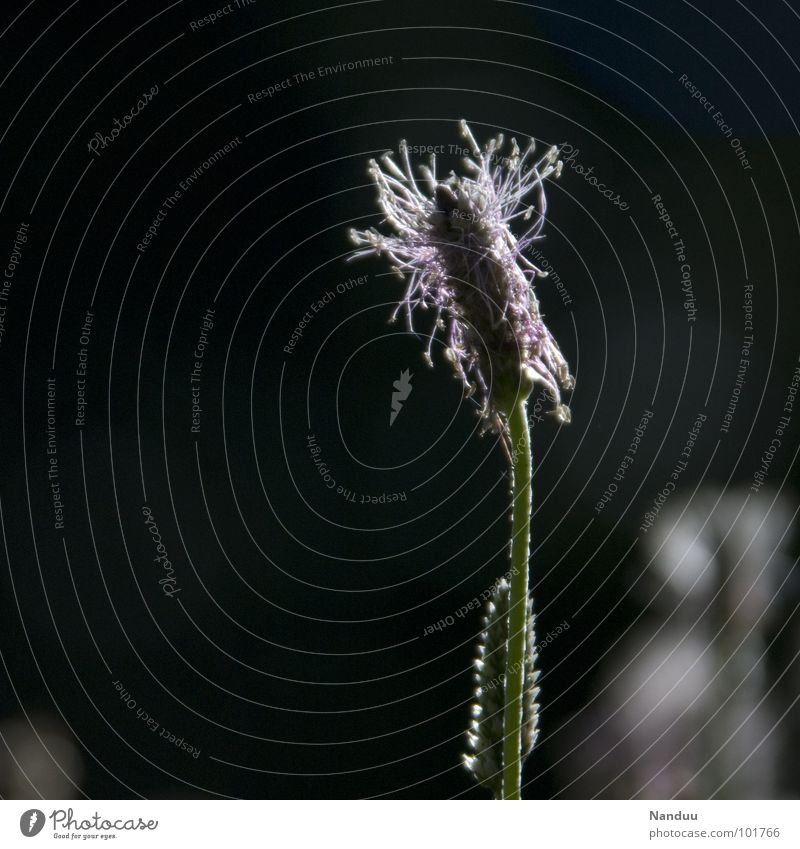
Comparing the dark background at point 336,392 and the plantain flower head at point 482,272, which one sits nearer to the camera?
the plantain flower head at point 482,272

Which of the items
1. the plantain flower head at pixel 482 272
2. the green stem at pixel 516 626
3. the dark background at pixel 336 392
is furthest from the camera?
the dark background at pixel 336 392

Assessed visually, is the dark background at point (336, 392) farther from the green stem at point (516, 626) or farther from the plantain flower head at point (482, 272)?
the green stem at point (516, 626)

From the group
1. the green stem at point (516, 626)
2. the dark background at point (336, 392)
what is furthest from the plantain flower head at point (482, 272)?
the dark background at point (336, 392)

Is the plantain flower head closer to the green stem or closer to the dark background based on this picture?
the green stem

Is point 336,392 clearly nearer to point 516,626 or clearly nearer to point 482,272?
point 482,272

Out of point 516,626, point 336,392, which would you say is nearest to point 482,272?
point 516,626
